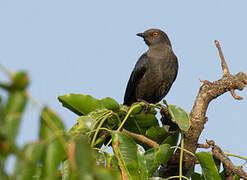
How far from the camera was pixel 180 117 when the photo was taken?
421 cm

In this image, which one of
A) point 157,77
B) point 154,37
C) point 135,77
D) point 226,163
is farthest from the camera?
point 154,37

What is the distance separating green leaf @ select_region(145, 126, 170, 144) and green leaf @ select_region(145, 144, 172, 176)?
0.82 meters

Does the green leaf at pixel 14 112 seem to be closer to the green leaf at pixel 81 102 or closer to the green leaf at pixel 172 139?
the green leaf at pixel 81 102

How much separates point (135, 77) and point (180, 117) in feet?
14.0

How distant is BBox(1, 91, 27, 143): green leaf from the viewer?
54.9 inches

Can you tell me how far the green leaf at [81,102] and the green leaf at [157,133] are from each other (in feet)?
2.22

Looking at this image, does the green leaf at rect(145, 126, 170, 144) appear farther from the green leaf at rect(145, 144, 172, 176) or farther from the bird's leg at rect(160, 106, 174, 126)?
the green leaf at rect(145, 144, 172, 176)

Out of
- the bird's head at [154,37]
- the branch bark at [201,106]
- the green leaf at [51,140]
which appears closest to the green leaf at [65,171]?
the green leaf at [51,140]

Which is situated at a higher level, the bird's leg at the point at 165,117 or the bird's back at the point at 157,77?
the bird's back at the point at 157,77

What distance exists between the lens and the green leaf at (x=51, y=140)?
5.14ft

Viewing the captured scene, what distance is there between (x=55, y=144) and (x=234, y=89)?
13.4 ft

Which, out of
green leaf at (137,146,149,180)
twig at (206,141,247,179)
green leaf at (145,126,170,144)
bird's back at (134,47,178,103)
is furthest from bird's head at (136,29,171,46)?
green leaf at (137,146,149,180)

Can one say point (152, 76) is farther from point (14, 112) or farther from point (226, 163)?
point (14, 112)

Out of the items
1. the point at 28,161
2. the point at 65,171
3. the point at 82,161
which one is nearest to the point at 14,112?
the point at 28,161
